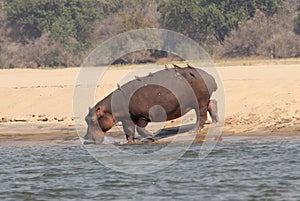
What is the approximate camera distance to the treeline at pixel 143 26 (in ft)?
146

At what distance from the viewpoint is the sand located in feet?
61.6

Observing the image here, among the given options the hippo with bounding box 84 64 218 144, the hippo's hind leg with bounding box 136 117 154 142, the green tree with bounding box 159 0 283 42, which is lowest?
the hippo's hind leg with bounding box 136 117 154 142

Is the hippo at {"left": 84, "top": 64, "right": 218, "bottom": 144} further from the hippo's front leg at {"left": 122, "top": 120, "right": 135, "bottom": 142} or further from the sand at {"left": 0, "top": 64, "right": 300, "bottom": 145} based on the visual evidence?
the sand at {"left": 0, "top": 64, "right": 300, "bottom": 145}

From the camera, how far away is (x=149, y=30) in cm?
4506

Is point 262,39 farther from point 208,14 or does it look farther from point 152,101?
point 152,101

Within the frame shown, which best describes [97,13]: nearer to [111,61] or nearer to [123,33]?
[123,33]

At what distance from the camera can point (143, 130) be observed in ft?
56.6

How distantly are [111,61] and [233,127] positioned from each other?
2330cm

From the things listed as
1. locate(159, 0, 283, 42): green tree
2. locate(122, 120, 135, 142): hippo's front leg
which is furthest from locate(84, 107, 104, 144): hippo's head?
locate(159, 0, 283, 42): green tree

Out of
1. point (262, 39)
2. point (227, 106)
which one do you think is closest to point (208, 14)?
point (262, 39)

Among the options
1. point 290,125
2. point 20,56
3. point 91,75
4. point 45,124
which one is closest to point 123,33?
point 20,56

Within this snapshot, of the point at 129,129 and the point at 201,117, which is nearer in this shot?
the point at 129,129

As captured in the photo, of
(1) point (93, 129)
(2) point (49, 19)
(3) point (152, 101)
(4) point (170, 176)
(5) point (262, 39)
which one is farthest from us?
(2) point (49, 19)

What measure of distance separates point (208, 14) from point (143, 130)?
3080 cm
